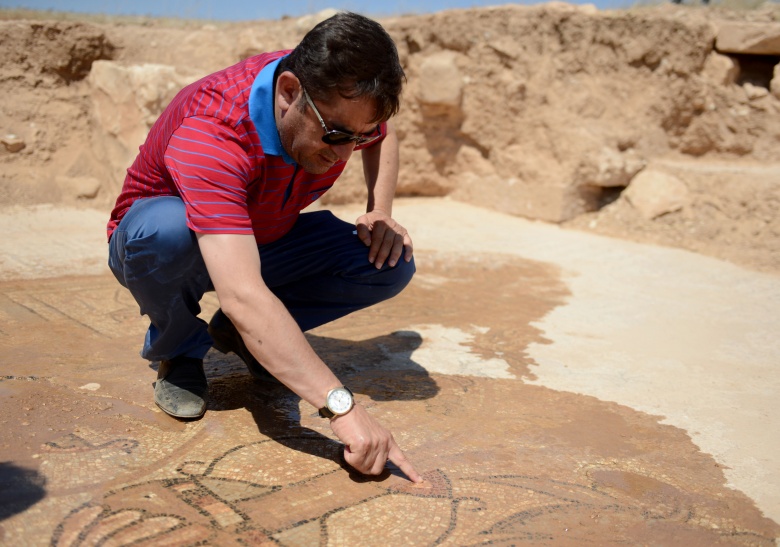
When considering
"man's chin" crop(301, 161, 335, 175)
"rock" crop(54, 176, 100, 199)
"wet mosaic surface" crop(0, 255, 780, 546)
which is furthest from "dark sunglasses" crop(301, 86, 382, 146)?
"rock" crop(54, 176, 100, 199)

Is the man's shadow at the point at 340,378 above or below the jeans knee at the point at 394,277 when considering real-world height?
below

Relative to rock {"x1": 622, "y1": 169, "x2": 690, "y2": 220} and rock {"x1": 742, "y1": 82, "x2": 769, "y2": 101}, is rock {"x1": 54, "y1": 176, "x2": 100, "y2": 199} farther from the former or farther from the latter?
rock {"x1": 742, "y1": 82, "x2": 769, "y2": 101}

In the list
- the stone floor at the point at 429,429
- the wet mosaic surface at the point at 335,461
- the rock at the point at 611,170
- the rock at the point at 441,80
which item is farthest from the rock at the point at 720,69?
the wet mosaic surface at the point at 335,461

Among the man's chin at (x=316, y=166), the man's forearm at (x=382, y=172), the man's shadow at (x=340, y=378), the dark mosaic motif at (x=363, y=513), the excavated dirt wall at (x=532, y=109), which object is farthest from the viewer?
the excavated dirt wall at (x=532, y=109)

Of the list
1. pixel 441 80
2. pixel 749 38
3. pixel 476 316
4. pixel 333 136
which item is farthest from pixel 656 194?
pixel 333 136

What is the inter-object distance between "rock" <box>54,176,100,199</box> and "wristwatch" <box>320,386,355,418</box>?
5000 mm

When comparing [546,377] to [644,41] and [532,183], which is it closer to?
[532,183]

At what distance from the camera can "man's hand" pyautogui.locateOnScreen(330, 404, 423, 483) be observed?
180cm

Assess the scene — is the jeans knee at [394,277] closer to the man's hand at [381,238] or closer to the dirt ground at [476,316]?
the man's hand at [381,238]

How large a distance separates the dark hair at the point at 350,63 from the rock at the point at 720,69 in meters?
5.98

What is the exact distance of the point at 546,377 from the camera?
3008 millimetres

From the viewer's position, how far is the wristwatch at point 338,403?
1800mm

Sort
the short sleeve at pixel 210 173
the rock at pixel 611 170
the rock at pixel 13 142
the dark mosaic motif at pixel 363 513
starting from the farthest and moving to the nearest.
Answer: the rock at pixel 611 170, the rock at pixel 13 142, the short sleeve at pixel 210 173, the dark mosaic motif at pixel 363 513

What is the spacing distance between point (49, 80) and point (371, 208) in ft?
15.9
